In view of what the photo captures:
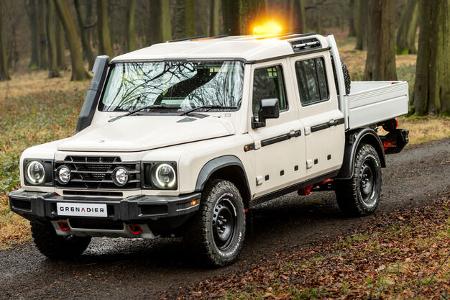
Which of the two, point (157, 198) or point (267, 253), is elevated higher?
point (157, 198)

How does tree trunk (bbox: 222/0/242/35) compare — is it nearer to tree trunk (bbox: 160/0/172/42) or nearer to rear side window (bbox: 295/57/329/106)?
rear side window (bbox: 295/57/329/106)

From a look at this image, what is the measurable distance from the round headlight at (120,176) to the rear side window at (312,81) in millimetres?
2550

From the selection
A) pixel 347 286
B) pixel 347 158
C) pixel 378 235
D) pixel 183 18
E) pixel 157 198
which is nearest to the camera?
pixel 347 286

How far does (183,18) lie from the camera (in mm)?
24094

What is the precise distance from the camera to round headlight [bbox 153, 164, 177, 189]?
24.1 feet

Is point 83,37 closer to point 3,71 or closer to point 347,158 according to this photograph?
point 3,71

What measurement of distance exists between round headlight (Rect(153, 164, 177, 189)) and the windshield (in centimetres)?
122

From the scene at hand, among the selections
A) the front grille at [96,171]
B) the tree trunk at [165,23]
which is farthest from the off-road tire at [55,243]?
the tree trunk at [165,23]

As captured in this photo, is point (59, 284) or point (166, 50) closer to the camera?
point (59, 284)

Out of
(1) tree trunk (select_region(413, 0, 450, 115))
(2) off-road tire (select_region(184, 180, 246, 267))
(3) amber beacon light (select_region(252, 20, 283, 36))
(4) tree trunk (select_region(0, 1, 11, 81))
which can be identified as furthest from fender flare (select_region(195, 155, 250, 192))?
(4) tree trunk (select_region(0, 1, 11, 81))

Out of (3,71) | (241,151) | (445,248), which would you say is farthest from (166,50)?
(3,71)

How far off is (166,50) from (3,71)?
1471 inches

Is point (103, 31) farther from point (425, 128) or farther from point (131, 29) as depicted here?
point (425, 128)

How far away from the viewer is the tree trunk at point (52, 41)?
44.2 metres
